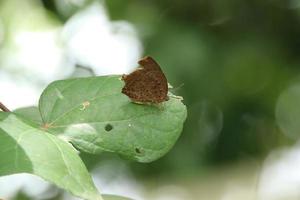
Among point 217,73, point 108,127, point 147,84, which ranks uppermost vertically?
point 217,73

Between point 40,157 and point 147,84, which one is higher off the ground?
point 147,84

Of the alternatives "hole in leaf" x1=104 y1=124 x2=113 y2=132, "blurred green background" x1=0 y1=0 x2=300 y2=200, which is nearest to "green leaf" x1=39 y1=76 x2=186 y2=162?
"hole in leaf" x1=104 y1=124 x2=113 y2=132

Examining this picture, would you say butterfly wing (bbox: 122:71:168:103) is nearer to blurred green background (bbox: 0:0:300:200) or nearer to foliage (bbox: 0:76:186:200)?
foliage (bbox: 0:76:186:200)

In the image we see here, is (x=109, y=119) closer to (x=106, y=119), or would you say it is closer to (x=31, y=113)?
(x=106, y=119)

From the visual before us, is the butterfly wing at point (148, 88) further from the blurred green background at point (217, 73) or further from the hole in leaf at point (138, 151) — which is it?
the blurred green background at point (217, 73)

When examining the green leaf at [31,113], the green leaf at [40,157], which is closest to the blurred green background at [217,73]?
the green leaf at [31,113]

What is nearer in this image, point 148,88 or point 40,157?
point 40,157

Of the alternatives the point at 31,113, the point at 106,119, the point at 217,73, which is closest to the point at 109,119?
the point at 106,119
